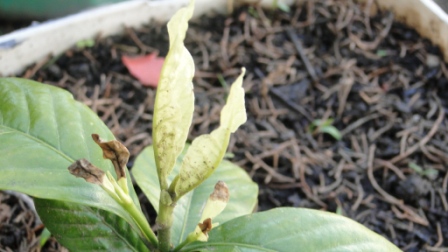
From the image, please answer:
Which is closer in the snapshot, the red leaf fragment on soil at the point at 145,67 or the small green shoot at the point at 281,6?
the red leaf fragment on soil at the point at 145,67

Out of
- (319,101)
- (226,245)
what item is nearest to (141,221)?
(226,245)

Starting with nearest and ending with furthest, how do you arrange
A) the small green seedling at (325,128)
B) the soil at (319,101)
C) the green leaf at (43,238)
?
the green leaf at (43,238)
the soil at (319,101)
the small green seedling at (325,128)

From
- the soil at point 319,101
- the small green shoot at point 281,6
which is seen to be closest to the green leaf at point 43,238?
the soil at point 319,101

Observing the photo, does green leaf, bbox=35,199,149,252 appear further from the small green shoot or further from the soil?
the small green shoot

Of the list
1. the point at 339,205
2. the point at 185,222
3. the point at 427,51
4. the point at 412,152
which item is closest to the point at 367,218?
the point at 339,205

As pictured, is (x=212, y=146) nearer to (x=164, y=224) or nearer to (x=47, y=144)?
(x=164, y=224)

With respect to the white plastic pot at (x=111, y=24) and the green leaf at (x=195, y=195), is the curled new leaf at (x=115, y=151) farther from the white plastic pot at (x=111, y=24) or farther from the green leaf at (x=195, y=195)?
the white plastic pot at (x=111, y=24)

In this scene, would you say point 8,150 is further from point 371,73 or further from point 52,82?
point 371,73
